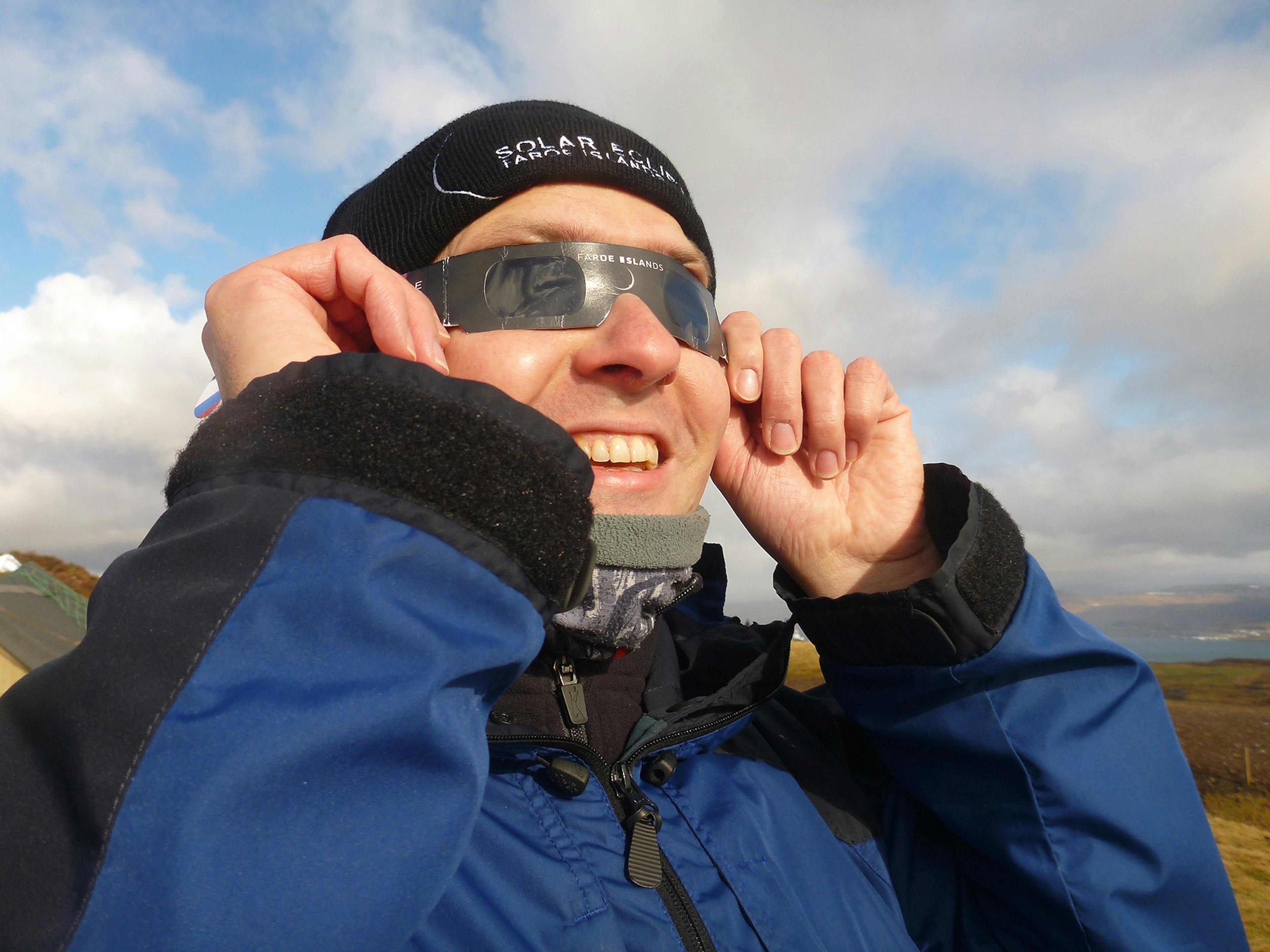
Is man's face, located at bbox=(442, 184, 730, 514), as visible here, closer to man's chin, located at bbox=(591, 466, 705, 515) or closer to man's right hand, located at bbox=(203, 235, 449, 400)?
man's chin, located at bbox=(591, 466, 705, 515)

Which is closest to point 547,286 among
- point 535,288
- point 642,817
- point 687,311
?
point 535,288

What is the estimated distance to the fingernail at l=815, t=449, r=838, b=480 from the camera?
2.25 meters

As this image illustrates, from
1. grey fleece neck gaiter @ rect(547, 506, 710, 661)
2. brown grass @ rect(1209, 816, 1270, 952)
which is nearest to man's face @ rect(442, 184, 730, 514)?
grey fleece neck gaiter @ rect(547, 506, 710, 661)

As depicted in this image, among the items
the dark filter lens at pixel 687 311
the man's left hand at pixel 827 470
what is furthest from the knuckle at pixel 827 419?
the dark filter lens at pixel 687 311

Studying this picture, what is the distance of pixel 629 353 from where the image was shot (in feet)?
5.99

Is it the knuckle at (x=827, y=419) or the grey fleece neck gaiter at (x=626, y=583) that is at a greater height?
the knuckle at (x=827, y=419)

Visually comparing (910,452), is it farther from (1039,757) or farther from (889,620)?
(1039,757)

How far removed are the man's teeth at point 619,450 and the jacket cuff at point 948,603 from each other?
Result: 0.72m

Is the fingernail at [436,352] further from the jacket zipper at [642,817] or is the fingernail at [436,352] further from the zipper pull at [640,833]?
the zipper pull at [640,833]

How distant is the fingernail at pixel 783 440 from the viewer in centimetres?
225

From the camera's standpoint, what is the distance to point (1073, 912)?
1603 millimetres

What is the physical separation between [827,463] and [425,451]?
5.15ft

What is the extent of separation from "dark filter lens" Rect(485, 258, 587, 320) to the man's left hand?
65cm

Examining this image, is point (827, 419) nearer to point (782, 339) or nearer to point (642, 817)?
point (782, 339)
